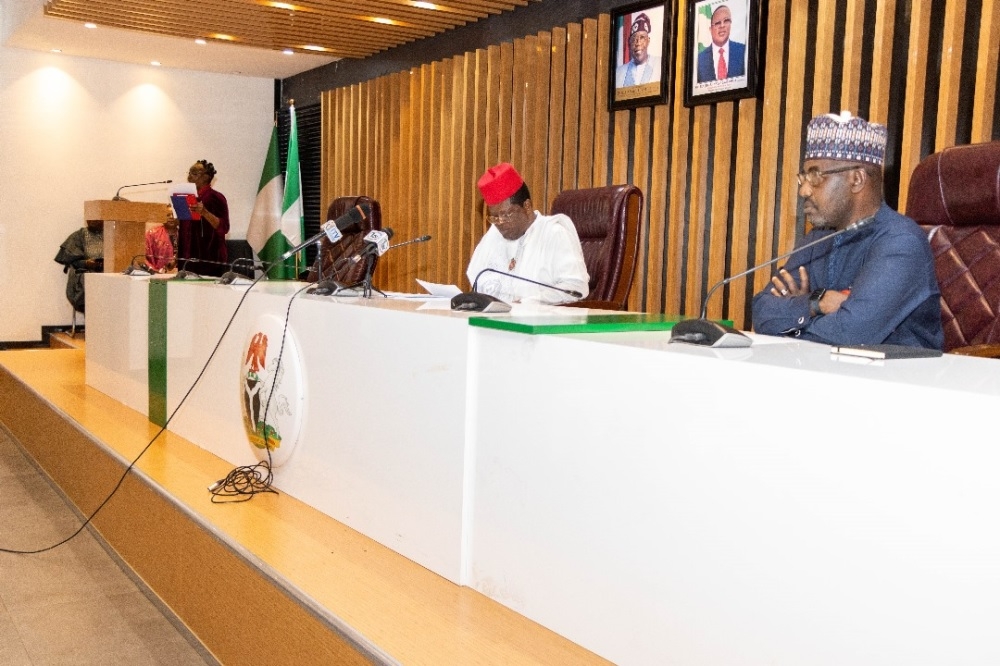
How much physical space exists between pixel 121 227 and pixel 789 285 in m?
5.05

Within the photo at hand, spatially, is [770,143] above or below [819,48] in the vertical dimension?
below

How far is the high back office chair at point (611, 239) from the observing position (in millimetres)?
3406

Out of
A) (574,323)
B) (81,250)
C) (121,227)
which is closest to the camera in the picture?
(574,323)

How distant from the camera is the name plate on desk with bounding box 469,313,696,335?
4.93ft

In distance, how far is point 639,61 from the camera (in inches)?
177

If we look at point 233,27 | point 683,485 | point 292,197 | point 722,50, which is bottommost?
point 683,485

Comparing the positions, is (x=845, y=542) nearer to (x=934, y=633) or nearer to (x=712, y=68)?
(x=934, y=633)

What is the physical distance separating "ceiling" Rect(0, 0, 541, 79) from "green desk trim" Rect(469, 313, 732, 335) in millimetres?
4037

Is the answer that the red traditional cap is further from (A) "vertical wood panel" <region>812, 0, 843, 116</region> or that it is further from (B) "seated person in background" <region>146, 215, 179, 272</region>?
(B) "seated person in background" <region>146, 215, 179, 272</region>

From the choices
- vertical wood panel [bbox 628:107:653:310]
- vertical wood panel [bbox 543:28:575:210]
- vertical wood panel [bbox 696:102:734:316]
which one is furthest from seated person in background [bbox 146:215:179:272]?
vertical wood panel [bbox 696:102:734:316]

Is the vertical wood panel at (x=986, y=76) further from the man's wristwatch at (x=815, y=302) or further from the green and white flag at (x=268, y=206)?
the green and white flag at (x=268, y=206)

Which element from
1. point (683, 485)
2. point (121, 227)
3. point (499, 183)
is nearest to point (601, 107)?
point (499, 183)

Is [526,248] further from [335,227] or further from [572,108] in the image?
[572,108]

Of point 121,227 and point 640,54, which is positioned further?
point 121,227
